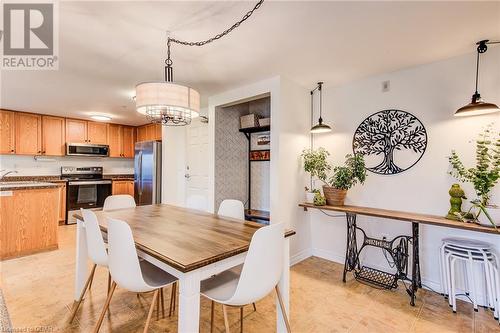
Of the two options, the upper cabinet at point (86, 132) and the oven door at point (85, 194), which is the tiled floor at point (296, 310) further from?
the upper cabinet at point (86, 132)

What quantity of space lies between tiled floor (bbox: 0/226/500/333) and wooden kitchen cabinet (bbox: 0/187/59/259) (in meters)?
0.60

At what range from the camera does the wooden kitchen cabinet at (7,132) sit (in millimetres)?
4531

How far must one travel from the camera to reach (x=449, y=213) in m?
2.30

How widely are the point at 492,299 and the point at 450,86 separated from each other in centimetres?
195

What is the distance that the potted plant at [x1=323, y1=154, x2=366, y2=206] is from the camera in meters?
2.75

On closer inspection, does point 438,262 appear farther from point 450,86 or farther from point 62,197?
point 62,197

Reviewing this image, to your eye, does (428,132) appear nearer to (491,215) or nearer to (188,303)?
(491,215)

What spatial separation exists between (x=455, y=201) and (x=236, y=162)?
271cm

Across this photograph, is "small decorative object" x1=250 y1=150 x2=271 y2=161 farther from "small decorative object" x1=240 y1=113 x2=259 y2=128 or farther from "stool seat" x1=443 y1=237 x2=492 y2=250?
"stool seat" x1=443 y1=237 x2=492 y2=250

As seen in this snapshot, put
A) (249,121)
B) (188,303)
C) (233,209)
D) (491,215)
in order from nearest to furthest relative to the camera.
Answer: (188,303)
(491,215)
(233,209)
(249,121)

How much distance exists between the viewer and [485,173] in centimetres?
209

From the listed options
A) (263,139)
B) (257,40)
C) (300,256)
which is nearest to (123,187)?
(263,139)

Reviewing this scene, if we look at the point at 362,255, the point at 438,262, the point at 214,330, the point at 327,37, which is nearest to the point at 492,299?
the point at 438,262

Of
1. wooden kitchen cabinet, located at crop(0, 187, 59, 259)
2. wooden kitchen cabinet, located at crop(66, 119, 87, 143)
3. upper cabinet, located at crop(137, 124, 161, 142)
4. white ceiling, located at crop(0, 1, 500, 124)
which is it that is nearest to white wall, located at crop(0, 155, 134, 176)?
wooden kitchen cabinet, located at crop(66, 119, 87, 143)
